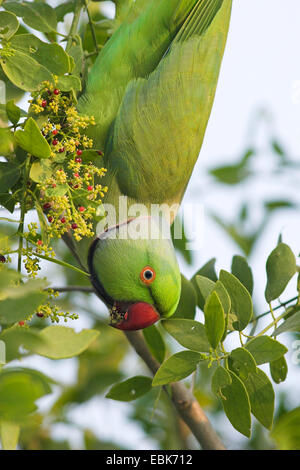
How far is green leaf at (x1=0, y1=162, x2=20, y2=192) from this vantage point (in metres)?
1.61

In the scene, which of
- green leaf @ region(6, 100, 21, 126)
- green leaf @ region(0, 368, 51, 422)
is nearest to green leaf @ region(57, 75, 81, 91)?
green leaf @ region(6, 100, 21, 126)

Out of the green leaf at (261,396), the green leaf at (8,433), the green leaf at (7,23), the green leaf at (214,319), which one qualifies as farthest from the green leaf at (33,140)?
the green leaf at (261,396)

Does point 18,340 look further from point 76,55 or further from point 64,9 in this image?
point 64,9

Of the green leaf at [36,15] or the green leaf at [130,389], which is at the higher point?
the green leaf at [36,15]

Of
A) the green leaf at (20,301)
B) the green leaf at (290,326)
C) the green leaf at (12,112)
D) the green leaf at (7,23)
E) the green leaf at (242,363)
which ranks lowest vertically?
the green leaf at (242,363)

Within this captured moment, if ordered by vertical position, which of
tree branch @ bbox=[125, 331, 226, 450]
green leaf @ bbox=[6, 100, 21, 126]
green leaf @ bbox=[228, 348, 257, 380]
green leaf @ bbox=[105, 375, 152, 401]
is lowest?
tree branch @ bbox=[125, 331, 226, 450]

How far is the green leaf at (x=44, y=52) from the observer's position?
5.25 feet

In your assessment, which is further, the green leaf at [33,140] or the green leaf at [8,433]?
the green leaf at [33,140]

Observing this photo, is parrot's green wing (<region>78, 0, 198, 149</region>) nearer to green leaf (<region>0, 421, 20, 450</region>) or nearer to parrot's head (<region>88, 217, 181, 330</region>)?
parrot's head (<region>88, 217, 181, 330</region>)

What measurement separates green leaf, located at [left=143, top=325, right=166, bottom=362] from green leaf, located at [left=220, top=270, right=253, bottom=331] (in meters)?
0.56

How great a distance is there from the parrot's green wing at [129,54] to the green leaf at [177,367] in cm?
110

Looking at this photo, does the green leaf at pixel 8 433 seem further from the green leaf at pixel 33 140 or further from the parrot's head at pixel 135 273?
the parrot's head at pixel 135 273

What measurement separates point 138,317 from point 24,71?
1.03 meters

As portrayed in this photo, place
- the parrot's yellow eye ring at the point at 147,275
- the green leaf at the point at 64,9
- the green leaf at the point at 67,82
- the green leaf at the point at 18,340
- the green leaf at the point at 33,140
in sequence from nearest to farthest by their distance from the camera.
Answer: the green leaf at the point at 18,340 < the green leaf at the point at 33,140 < the green leaf at the point at 67,82 < the parrot's yellow eye ring at the point at 147,275 < the green leaf at the point at 64,9
